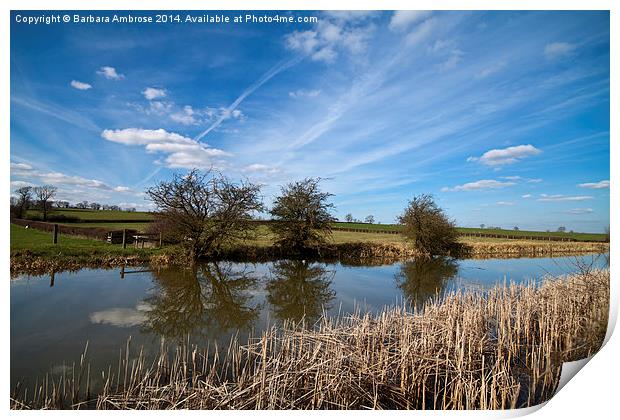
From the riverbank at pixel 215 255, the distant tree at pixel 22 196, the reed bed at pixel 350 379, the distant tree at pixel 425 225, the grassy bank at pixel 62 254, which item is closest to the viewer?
the reed bed at pixel 350 379

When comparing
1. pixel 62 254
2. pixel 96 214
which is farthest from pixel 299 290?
pixel 96 214

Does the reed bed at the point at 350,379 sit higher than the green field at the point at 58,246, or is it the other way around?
the green field at the point at 58,246

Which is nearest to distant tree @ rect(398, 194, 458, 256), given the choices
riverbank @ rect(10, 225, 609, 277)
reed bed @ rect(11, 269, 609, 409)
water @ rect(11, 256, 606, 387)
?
riverbank @ rect(10, 225, 609, 277)

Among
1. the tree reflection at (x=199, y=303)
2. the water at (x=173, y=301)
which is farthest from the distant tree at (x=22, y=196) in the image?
the tree reflection at (x=199, y=303)

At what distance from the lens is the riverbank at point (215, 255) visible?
433 inches

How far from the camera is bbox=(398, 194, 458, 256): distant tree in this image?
2133 cm

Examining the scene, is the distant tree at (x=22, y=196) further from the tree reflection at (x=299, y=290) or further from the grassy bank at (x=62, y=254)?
the tree reflection at (x=299, y=290)

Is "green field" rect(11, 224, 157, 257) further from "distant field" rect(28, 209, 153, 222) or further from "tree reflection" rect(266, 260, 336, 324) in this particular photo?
"tree reflection" rect(266, 260, 336, 324)

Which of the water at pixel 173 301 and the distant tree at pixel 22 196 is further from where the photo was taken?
the distant tree at pixel 22 196

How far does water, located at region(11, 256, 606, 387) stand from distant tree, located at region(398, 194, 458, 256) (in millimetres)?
6098

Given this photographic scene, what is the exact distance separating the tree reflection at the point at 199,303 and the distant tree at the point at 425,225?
11926mm

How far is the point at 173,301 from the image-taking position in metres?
9.06
